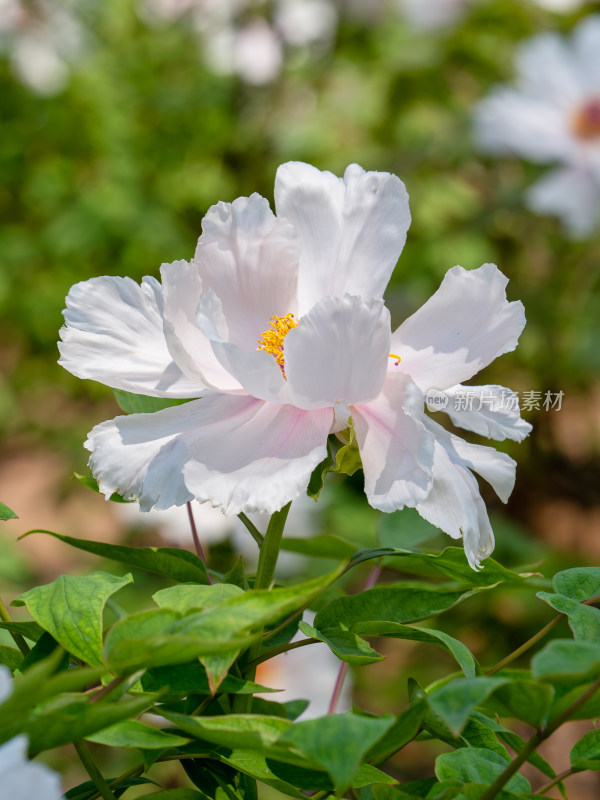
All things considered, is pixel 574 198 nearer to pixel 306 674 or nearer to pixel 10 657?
pixel 306 674

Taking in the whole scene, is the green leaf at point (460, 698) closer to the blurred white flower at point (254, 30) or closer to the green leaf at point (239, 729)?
the green leaf at point (239, 729)

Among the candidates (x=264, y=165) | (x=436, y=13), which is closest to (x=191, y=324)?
(x=264, y=165)

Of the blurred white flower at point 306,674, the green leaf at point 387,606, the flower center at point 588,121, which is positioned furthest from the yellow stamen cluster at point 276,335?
the flower center at point 588,121

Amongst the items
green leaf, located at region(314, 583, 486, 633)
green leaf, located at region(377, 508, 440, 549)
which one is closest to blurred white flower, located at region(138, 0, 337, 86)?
green leaf, located at region(377, 508, 440, 549)

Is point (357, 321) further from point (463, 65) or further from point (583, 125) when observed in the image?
point (463, 65)

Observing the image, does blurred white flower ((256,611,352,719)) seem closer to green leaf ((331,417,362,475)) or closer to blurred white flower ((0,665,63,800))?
green leaf ((331,417,362,475))

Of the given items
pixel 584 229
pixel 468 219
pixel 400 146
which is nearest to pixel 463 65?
pixel 400 146
